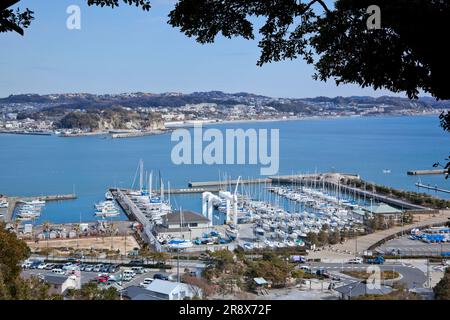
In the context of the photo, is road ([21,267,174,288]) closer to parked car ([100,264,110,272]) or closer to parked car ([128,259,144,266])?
parked car ([100,264,110,272])

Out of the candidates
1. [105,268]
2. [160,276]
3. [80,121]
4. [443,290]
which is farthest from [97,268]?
[80,121]

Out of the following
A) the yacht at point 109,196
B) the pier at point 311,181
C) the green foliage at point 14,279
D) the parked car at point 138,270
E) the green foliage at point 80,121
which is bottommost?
the yacht at point 109,196

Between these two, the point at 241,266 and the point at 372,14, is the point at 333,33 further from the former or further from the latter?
the point at 241,266

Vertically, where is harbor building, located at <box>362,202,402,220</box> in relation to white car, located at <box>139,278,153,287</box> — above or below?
below

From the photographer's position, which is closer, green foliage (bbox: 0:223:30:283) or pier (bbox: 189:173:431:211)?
green foliage (bbox: 0:223:30:283)

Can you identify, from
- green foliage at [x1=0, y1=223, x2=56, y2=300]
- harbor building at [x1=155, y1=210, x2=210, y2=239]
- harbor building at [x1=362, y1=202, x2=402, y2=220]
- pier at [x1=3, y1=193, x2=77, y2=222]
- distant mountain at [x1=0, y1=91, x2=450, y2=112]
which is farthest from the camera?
distant mountain at [x1=0, y1=91, x2=450, y2=112]

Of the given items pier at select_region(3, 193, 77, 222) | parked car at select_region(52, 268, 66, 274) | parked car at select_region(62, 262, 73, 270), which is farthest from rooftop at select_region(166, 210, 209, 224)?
pier at select_region(3, 193, 77, 222)

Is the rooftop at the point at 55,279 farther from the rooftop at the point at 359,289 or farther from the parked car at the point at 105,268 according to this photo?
the rooftop at the point at 359,289

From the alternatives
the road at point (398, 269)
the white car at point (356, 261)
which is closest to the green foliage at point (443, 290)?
the road at point (398, 269)
